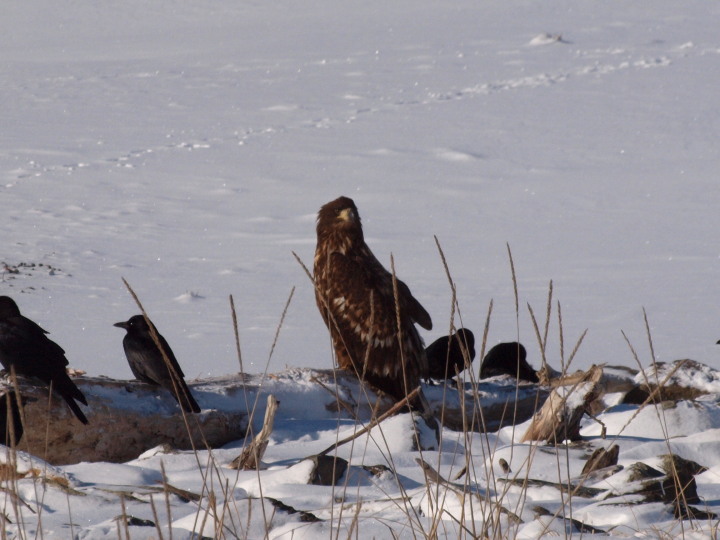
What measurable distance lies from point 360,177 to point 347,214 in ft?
28.7

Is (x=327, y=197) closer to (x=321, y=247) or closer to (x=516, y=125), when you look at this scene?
(x=516, y=125)

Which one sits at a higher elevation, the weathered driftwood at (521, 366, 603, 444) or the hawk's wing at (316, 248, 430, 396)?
the hawk's wing at (316, 248, 430, 396)

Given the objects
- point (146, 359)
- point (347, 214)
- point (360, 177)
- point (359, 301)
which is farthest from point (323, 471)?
point (360, 177)

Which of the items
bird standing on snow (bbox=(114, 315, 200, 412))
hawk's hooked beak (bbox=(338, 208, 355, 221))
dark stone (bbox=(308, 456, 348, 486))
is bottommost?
dark stone (bbox=(308, 456, 348, 486))

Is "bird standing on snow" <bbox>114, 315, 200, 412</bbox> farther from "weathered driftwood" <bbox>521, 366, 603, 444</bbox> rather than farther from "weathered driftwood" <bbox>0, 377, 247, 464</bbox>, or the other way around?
"weathered driftwood" <bbox>521, 366, 603, 444</bbox>

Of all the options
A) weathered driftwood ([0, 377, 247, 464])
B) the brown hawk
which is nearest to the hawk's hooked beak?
the brown hawk

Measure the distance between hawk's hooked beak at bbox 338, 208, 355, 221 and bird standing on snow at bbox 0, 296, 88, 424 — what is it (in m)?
1.76

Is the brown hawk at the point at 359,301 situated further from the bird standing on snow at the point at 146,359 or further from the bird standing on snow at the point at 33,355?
the bird standing on snow at the point at 33,355

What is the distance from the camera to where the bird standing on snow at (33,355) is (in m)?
4.53

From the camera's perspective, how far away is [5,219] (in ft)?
39.9

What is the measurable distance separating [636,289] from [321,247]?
15.3 feet

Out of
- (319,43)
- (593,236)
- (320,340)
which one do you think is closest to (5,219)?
(320,340)

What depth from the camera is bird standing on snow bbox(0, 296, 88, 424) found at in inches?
178

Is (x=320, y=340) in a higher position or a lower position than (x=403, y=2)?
lower
